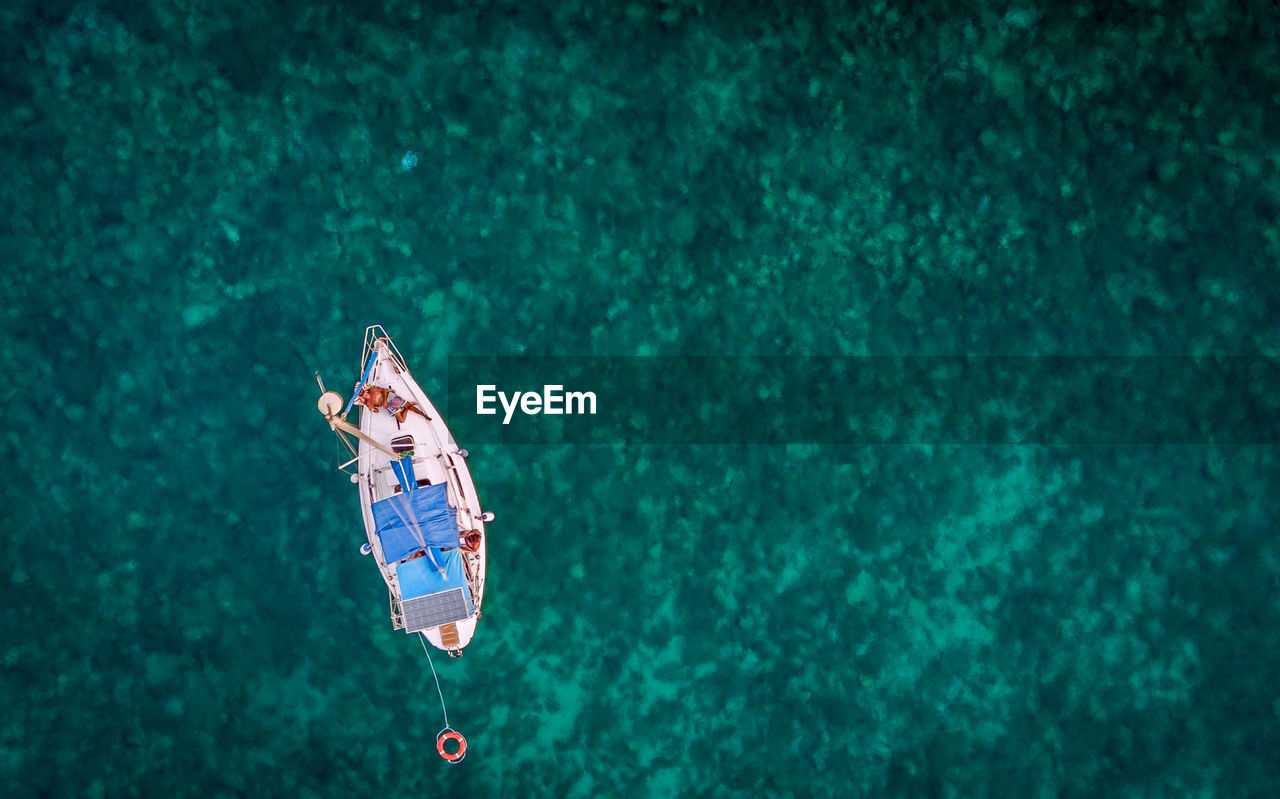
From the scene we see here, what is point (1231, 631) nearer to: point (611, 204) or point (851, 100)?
point (851, 100)

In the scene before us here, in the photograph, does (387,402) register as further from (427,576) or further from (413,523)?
(427,576)

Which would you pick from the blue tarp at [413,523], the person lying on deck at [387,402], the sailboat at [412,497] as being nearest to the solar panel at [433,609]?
the sailboat at [412,497]

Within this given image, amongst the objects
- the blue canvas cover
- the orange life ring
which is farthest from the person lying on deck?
the orange life ring

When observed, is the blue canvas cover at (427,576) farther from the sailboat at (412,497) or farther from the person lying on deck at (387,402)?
the person lying on deck at (387,402)

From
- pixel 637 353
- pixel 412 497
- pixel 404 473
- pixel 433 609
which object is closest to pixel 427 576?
pixel 433 609

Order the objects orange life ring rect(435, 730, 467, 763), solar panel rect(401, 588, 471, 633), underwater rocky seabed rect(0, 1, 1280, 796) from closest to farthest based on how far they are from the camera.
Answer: solar panel rect(401, 588, 471, 633), underwater rocky seabed rect(0, 1, 1280, 796), orange life ring rect(435, 730, 467, 763)

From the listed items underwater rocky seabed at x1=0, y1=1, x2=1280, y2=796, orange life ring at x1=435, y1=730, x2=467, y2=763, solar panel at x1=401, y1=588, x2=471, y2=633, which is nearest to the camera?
solar panel at x1=401, y1=588, x2=471, y2=633

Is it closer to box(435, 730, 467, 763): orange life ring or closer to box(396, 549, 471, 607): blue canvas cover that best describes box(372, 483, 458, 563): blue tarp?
box(396, 549, 471, 607): blue canvas cover

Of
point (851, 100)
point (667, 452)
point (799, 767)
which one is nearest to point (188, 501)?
point (667, 452)

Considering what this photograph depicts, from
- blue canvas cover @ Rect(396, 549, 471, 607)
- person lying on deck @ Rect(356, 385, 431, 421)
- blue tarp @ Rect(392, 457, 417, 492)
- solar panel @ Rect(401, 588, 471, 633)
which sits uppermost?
person lying on deck @ Rect(356, 385, 431, 421)
